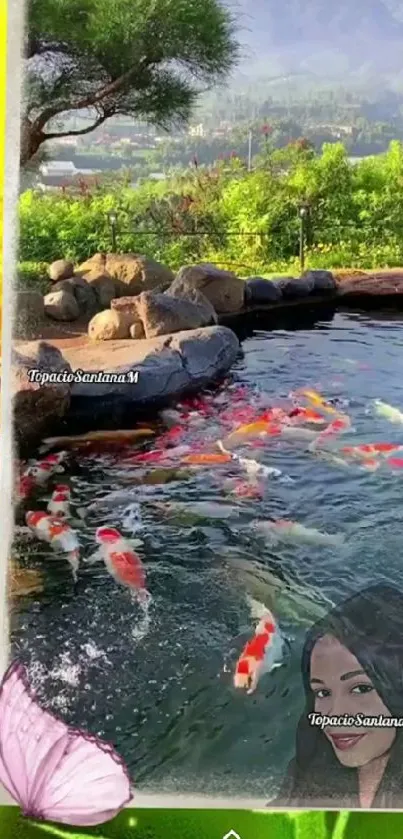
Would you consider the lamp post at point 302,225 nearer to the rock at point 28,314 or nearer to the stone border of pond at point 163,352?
the stone border of pond at point 163,352

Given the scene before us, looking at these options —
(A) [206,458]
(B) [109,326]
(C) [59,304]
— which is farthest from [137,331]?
(A) [206,458]

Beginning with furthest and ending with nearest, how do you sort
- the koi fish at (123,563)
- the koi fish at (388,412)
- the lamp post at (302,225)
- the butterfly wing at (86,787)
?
the lamp post at (302,225) → the koi fish at (388,412) → the koi fish at (123,563) → the butterfly wing at (86,787)

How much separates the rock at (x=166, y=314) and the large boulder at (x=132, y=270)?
2 centimetres

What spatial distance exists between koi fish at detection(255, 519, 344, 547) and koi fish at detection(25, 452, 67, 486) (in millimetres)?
374

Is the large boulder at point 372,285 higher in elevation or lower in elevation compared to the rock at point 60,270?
lower

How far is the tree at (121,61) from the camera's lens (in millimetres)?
1547

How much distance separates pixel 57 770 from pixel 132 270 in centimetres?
88

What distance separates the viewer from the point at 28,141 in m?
1.53

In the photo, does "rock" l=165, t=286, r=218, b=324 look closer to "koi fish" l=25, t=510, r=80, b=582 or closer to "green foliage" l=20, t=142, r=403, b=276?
"green foliage" l=20, t=142, r=403, b=276

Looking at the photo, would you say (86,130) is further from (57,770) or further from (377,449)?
(57,770)

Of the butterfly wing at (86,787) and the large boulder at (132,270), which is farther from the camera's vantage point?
the large boulder at (132,270)

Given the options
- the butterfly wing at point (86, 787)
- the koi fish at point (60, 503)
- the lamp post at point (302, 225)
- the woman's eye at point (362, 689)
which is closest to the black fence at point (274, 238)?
the lamp post at point (302, 225)

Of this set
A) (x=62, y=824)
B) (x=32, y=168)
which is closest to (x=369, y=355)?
(x=32, y=168)

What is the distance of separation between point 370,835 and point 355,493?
56 centimetres
